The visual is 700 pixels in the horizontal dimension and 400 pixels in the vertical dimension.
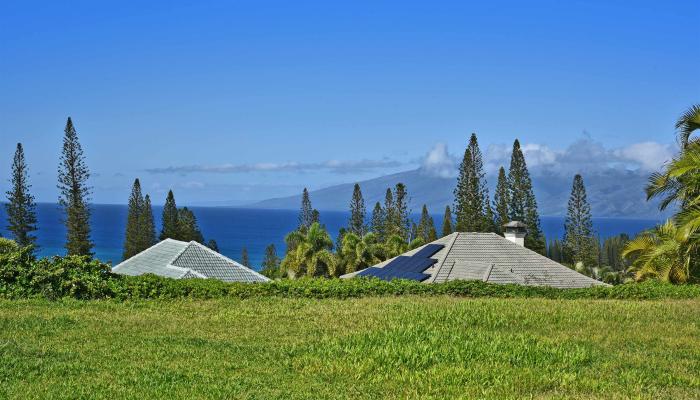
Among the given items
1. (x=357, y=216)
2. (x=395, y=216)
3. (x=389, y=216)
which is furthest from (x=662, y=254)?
(x=357, y=216)

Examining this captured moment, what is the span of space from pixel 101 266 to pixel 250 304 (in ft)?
11.0

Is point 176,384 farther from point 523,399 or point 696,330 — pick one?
point 696,330

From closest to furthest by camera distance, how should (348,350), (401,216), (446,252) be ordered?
(348,350), (446,252), (401,216)

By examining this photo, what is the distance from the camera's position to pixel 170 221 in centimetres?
6028

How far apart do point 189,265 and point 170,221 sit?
3911 centimetres

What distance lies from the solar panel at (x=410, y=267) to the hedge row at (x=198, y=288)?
442 cm

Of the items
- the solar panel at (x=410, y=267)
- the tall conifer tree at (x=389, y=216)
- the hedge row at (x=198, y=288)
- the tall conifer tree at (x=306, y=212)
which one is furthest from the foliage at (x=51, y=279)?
the tall conifer tree at (x=306, y=212)

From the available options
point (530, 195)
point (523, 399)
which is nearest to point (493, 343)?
point (523, 399)

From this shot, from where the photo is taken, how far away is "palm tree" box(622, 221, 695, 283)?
16.6 meters

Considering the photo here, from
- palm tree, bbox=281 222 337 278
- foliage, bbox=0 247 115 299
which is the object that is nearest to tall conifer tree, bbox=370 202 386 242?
palm tree, bbox=281 222 337 278

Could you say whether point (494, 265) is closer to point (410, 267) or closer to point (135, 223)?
point (410, 267)

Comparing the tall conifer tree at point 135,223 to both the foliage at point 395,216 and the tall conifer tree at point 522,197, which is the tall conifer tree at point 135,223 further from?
the tall conifer tree at point 522,197

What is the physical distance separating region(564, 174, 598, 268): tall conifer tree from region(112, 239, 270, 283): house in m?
38.0

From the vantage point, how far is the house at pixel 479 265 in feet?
66.6
